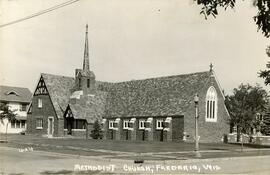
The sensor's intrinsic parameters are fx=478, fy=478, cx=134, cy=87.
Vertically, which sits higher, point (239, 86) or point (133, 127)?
point (239, 86)

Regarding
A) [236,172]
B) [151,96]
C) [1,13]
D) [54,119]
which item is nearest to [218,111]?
[151,96]

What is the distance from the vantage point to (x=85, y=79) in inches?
2298

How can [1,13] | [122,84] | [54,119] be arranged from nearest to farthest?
[1,13] → [54,119] → [122,84]

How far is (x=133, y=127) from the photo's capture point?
51.8 metres

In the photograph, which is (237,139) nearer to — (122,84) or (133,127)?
(133,127)

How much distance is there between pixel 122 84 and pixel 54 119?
31.7 feet

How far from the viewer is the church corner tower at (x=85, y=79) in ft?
190

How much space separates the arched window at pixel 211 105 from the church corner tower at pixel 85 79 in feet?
50.8

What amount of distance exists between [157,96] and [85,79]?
11.0 metres

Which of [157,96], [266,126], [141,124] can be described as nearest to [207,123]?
[157,96]

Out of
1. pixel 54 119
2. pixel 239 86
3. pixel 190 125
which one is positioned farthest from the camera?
pixel 54 119

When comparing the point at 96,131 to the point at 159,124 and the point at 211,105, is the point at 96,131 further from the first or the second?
the point at 211,105

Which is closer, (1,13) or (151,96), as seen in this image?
(1,13)

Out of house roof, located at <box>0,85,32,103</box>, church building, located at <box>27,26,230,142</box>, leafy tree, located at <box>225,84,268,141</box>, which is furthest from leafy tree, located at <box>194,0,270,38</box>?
house roof, located at <box>0,85,32,103</box>
